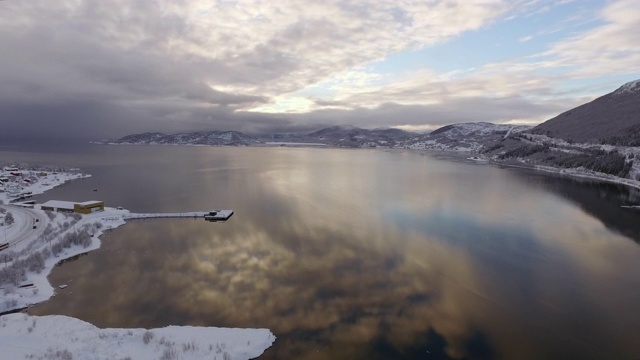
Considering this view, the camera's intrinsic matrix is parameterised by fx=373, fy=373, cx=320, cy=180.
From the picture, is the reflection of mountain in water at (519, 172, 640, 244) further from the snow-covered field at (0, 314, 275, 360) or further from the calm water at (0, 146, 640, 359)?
the snow-covered field at (0, 314, 275, 360)

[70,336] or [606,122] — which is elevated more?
[606,122]

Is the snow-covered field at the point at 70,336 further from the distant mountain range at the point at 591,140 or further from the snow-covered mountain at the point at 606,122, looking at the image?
the snow-covered mountain at the point at 606,122

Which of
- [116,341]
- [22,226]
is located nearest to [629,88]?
[116,341]

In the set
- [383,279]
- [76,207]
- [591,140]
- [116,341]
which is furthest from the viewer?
[591,140]

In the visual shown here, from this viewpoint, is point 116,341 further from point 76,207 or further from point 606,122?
point 606,122

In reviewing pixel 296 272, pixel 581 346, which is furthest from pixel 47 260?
pixel 581 346

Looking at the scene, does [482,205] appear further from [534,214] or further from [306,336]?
[306,336]

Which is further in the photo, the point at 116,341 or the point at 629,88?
the point at 629,88
